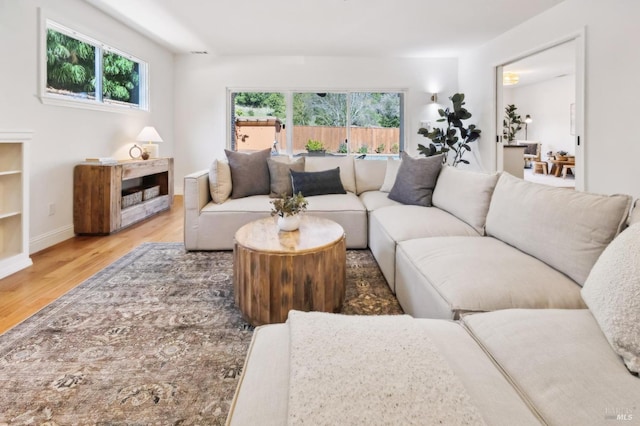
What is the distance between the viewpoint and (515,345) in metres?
0.98

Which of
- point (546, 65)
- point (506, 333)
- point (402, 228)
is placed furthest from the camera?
point (546, 65)

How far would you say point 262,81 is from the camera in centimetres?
653

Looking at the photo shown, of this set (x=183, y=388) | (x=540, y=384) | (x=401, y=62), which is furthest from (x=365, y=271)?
(x=401, y=62)

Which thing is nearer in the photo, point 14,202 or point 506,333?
point 506,333

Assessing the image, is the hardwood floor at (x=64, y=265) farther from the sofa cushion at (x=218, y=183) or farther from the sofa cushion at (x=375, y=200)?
the sofa cushion at (x=375, y=200)

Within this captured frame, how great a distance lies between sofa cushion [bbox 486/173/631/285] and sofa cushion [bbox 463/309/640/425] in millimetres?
367

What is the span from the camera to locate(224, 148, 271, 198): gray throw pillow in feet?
11.8

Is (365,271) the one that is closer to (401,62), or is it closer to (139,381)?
(139,381)

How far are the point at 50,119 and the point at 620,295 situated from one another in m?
4.48

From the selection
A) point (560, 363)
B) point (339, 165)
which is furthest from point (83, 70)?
point (560, 363)

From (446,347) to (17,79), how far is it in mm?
4001

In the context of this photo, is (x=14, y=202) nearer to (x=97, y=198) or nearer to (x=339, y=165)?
(x=97, y=198)

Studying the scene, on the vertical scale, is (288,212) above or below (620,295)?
above

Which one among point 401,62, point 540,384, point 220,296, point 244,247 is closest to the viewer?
point 540,384
